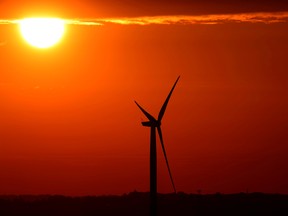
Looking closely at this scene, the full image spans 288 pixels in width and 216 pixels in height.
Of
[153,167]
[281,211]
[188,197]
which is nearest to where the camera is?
[153,167]

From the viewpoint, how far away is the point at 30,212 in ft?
592

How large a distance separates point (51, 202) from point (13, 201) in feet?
27.7

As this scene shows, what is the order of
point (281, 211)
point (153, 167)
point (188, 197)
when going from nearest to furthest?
point (153, 167), point (281, 211), point (188, 197)

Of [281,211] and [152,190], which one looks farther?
[281,211]

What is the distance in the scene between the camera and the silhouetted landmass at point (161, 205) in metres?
173

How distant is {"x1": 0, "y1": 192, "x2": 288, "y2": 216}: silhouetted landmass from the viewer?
17338 cm

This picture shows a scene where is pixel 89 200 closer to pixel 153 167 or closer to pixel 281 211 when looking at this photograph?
pixel 281 211

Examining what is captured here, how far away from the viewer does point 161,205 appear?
177m

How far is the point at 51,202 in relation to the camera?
7421 inches

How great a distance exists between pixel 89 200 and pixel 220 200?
25393 millimetres

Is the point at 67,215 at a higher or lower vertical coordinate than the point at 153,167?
higher

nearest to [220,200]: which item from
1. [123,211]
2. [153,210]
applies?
[123,211]

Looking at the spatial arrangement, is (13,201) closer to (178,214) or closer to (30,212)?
(30,212)

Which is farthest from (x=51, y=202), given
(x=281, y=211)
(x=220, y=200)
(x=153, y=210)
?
(x=153, y=210)
